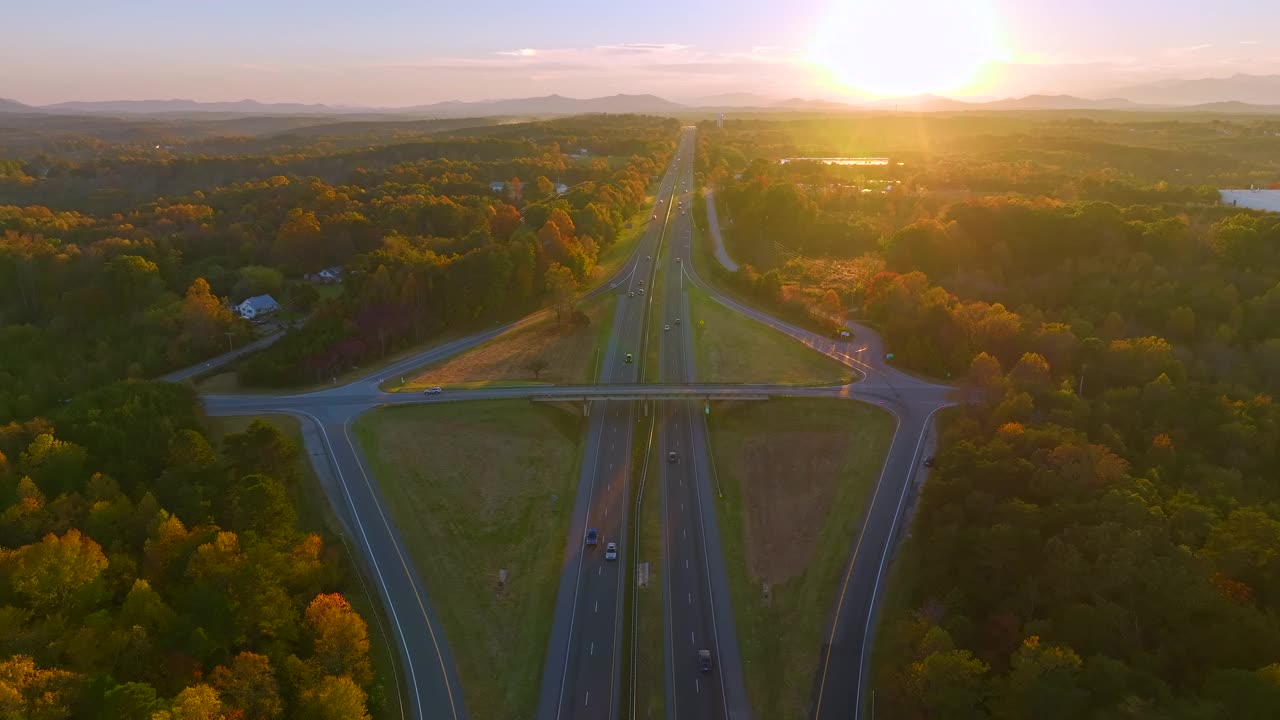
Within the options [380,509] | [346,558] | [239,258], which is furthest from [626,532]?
[239,258]

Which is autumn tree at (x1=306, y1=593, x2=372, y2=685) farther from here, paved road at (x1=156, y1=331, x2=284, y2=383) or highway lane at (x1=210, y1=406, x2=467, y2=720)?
paved road at (x1=156, y1=331, x2=284, y2=383)

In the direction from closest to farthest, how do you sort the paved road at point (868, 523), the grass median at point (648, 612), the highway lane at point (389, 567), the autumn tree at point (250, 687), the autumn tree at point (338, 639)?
the autumn tree at point (250, 687) → the autumn tree at point (338, 639) → the grass median at point (648, 612) → the highway lane at point (389, 567) → the paved road at point (868, 523)

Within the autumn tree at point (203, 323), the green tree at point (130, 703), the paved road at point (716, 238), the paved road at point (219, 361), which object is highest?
the paved road at point (716, 238)

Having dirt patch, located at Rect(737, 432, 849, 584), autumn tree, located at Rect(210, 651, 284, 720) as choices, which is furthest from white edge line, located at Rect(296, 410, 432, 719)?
dirt patch, located at Rect(737, 432, 849, 584)

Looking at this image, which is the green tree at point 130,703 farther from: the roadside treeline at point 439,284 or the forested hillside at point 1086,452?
the roadside treeline at point 439,284

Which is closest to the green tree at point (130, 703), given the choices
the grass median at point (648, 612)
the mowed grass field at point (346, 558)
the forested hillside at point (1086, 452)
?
the mowed grass field at point (346, 558)

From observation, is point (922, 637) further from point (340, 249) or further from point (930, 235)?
point (340, 249)

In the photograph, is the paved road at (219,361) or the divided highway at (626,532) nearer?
the divided highway at (626,532)

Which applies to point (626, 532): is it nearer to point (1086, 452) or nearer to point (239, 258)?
point (1086, 452)
